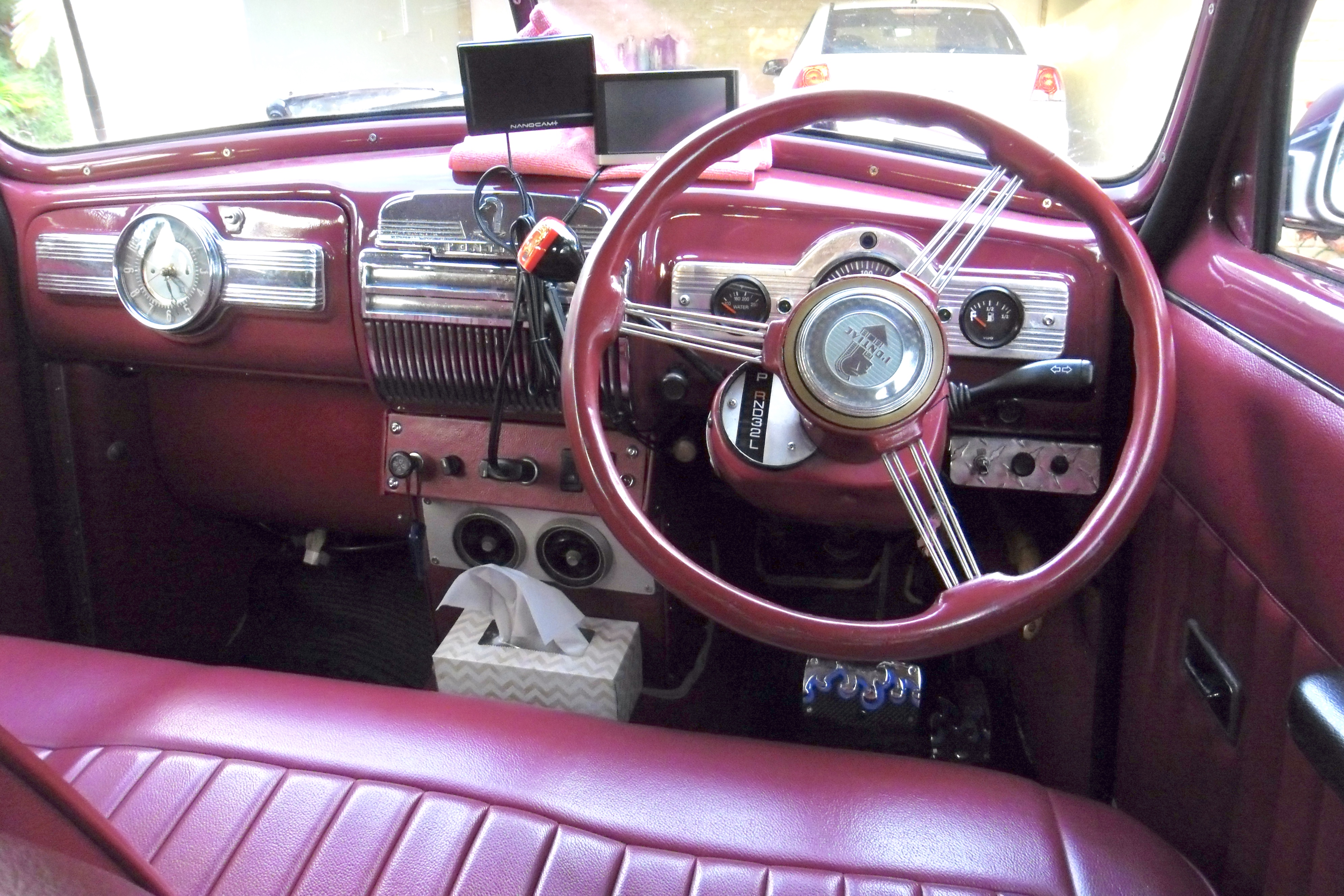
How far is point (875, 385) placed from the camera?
0.94 m

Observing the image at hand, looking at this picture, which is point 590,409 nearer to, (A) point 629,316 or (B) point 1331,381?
(A) point 629,316

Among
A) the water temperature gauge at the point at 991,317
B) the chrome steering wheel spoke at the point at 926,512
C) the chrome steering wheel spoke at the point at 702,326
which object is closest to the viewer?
the chrome steering wheel spoke at the point at 926,512

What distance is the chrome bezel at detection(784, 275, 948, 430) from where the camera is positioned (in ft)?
3.07

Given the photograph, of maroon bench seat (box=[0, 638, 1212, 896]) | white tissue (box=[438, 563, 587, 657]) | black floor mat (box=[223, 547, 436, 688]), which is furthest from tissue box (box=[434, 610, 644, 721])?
black floor mat (box=[223, 547, 436, 688])

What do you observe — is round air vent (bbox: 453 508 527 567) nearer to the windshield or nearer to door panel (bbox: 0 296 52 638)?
door panel (bbox: 0 296 52 638)

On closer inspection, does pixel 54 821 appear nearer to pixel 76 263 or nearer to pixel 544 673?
pixel 544 673

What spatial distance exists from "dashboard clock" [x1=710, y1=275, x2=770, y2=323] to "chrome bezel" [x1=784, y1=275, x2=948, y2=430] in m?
0.27

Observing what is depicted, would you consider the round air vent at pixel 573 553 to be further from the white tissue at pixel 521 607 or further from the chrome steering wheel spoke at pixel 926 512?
the chrome steering wheel spoke at pixel 926 512

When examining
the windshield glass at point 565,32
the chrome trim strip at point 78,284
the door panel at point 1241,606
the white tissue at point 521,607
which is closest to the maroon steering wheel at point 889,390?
the door panel at point 1241,606

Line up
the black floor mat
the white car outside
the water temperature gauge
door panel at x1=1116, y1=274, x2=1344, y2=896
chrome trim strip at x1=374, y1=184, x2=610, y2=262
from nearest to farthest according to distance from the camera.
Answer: door panel at x1=1116, y1=274, x2=1344, y2=896, the water temperature gauge, chrome trim strip at x1=374, y1=184, x2=610, y2=262, the white car outside, the black floor mat

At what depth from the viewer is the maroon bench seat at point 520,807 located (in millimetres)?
859

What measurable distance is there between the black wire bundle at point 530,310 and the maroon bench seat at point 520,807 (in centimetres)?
44

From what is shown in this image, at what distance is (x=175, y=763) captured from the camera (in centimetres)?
99

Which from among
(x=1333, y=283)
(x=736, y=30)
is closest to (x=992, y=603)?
(x=1333, y=283)
